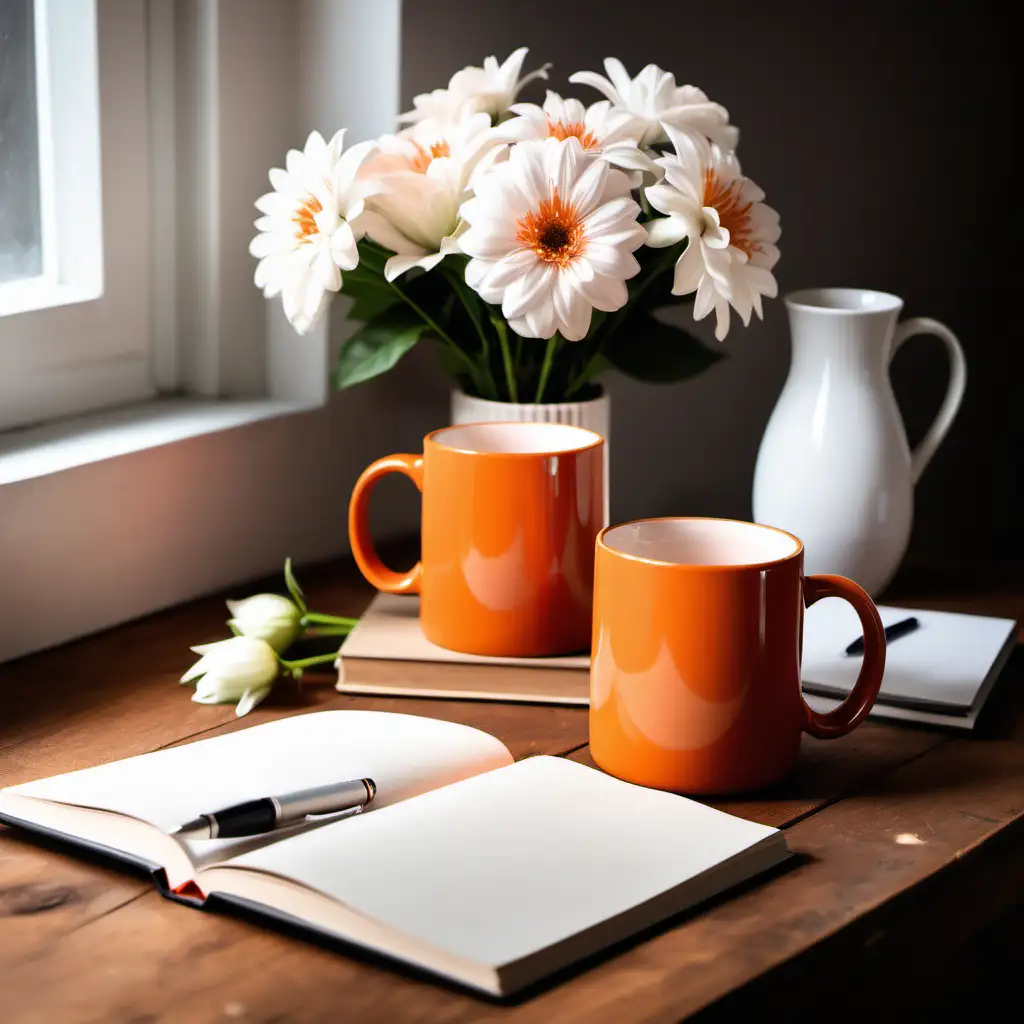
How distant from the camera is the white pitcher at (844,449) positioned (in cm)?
110

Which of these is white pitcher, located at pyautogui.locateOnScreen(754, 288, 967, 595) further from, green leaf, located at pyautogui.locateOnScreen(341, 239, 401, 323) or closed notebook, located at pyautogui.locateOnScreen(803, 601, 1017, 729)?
green leaf, located at pyautogui.locateOnScreen(341, 239, 401, 323)

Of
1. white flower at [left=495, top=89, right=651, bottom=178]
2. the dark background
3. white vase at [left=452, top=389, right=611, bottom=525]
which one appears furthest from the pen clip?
the dark background

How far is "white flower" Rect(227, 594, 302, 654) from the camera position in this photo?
99 cm

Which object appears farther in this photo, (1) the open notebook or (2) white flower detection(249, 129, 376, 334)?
(2) white flower detection(249, 129, 376, 334)

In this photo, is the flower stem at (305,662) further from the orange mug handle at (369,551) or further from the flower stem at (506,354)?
the flower stem at (506,354)

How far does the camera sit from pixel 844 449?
3.62 feet

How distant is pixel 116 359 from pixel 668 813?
65 centimetres

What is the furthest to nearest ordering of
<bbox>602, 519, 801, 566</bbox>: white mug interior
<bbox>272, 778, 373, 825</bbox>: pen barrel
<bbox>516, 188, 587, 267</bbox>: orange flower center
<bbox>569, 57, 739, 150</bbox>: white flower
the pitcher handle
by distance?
the pitcher handle → <bbox>569, 57, 739, 150</bbox>: white flower → <bbox>516, 188, 587, 267</bbox>: orange flower center → <bbox>602, 519, 801, 566</bbox>: white mug interior → <bbox>272, 778, 373, 825</bbox>: pen barrel

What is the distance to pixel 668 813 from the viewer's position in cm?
73

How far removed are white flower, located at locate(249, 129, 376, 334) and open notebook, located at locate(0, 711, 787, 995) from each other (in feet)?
1.03

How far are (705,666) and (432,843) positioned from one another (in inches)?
6.9

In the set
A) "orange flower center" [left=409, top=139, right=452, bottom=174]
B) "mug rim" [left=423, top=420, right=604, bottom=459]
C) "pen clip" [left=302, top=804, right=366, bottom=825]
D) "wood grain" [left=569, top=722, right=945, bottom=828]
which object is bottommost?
"wood grain" [left=569, top=722, right=945, bottom=828]

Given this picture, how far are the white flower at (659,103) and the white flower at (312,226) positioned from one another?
0.19 meters

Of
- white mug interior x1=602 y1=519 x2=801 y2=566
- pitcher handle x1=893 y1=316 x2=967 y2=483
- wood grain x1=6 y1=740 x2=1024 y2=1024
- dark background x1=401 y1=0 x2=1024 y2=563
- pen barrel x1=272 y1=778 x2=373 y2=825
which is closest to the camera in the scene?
wood grain x1=6 y1=740 x2=1024 y2=1024
